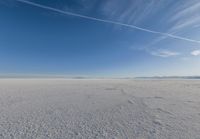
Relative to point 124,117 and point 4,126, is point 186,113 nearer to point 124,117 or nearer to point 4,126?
point 124,117

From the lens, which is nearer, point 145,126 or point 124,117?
point 145,126

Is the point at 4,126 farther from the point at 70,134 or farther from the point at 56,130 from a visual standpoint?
the point at 70,134

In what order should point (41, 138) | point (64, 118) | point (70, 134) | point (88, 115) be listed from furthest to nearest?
point (88, 115) < point (64, 118) < point (70, 134) < point (41, 138)

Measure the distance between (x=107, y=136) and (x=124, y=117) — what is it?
1.54 metres

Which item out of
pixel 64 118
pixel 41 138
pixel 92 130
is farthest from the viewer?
pixel 64 118

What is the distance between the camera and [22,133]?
3.42 metres

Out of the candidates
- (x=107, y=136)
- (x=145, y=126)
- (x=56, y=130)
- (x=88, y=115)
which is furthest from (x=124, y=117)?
(x=56, y=130)

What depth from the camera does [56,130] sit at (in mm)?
3672

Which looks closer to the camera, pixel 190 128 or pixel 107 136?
pixel 107 136

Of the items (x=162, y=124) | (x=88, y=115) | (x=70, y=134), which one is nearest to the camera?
(x=70, y=134)

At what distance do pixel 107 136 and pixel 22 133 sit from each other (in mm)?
2036

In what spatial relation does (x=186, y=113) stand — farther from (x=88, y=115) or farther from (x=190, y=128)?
(x=88, y=115)

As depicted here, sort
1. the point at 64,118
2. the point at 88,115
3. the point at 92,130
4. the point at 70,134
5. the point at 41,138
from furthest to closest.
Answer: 1. the point at 88,115
2. the point at 64,118
3. the point at 92,130
4. the point at 70,134
5. the point at 41,138

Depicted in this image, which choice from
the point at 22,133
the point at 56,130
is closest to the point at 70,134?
the point at 56,130
